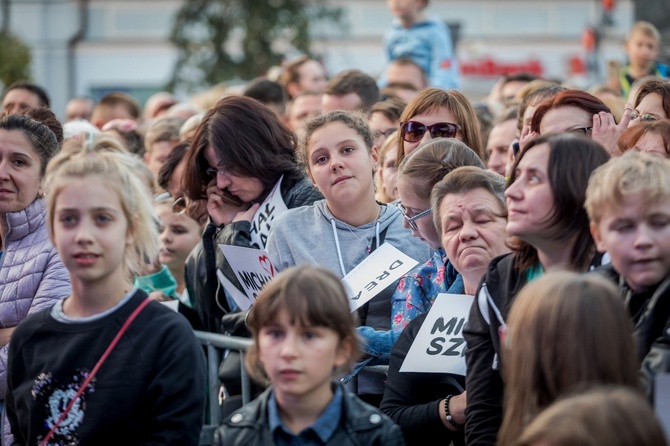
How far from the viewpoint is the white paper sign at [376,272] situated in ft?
16.3

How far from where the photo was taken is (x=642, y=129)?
4.96m

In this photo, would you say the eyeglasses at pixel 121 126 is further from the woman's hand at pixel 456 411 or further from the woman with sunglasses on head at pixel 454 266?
the woman's hand at pixel 456 411

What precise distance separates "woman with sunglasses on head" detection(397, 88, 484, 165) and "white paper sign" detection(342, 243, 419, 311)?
1.08m

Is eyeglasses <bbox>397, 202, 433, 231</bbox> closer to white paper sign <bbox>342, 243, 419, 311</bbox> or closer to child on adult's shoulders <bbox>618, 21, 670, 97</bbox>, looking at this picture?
white paper sign <bbox>342, 243, 419, 311</bbox>

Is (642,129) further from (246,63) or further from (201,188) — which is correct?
(246,63)

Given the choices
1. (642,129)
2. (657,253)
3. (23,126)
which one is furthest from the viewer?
(23,126)

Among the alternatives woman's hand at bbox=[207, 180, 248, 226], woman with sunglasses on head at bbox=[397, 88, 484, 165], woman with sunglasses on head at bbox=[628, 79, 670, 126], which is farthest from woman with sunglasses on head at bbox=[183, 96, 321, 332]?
woman with sunglasses on head at bbox=[628, 79, 670, 126]

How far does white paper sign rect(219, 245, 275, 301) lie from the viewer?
529 cm

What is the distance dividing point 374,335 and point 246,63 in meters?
18.6

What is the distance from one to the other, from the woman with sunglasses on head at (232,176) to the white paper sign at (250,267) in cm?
32

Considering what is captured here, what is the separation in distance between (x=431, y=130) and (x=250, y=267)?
1.35 metres

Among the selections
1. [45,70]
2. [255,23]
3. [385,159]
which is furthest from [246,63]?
[385,159]

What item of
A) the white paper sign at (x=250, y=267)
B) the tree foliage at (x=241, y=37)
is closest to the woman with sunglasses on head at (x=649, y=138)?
the white paper sign at (x=250, y=267)

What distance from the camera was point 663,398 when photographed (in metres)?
3.35
